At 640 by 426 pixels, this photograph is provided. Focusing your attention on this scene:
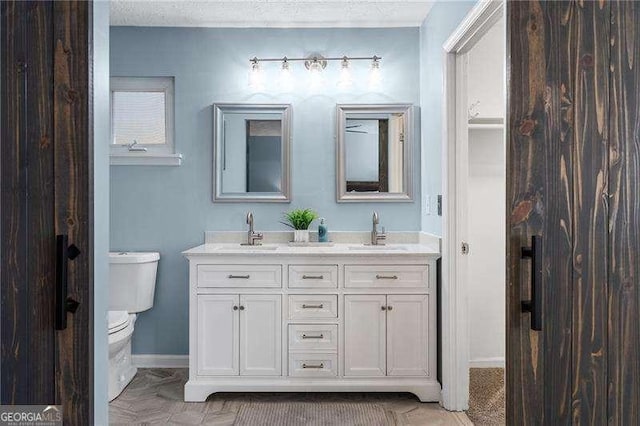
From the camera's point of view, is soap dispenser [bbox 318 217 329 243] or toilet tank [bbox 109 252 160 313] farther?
soap dispenser [bbox 318 217 329 243]

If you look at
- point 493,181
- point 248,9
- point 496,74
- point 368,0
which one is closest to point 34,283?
point 248,9

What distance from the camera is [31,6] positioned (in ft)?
3.70

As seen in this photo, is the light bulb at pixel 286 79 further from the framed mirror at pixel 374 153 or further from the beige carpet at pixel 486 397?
the beige carpet at pixel 486 397

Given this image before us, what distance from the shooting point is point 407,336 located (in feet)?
8.13

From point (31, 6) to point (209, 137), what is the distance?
1.87 m

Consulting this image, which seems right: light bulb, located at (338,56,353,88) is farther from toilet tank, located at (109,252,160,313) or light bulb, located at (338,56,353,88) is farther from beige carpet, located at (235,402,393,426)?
beige carpet, located at (235,402,393,426)

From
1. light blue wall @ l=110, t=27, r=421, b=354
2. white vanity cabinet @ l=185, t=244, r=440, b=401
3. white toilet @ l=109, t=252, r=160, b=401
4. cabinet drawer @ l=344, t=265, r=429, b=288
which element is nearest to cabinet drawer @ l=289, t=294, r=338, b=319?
white vanity cabinet @ l=185, t=244, r=440, b=401

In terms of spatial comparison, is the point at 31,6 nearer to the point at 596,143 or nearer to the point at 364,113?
the point at 596,143

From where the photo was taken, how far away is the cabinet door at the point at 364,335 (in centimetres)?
248

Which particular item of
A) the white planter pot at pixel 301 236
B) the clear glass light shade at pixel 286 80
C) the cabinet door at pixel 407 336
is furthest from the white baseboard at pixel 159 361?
the clear glass light shade at pixel 286 80

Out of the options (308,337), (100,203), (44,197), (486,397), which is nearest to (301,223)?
(308,337)

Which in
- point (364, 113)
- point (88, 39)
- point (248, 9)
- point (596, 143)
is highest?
point (248, 9)

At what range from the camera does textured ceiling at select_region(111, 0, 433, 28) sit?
2.71 meters

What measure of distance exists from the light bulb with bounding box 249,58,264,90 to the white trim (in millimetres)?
715
